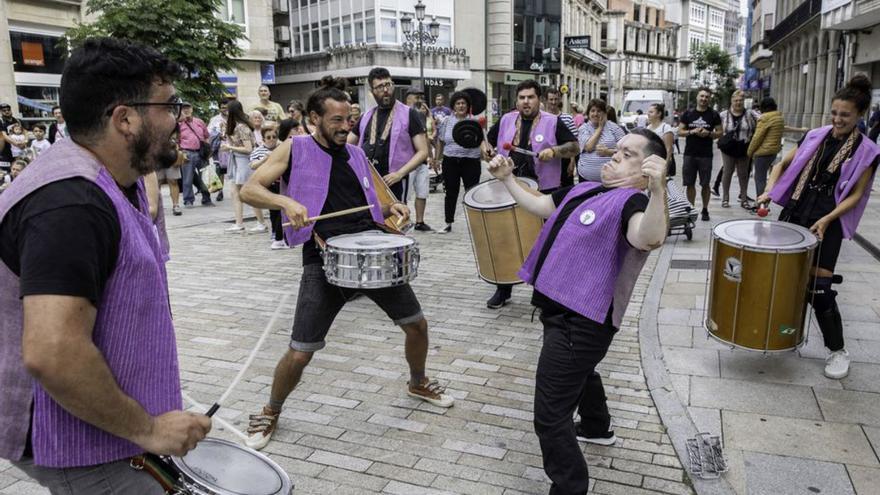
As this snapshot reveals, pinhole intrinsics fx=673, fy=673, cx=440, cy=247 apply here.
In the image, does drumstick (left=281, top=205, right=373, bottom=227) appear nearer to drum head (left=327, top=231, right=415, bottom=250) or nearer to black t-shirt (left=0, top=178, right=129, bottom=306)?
drum head (left=327, top=231, right=415, bottom=250)

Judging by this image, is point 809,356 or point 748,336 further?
point 809,356

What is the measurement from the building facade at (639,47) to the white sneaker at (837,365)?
3089 inches

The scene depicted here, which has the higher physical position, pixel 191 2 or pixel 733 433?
pixel 191 2

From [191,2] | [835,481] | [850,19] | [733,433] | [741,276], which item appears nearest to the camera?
[835,481]

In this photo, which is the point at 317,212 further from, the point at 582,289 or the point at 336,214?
the point at 582,289

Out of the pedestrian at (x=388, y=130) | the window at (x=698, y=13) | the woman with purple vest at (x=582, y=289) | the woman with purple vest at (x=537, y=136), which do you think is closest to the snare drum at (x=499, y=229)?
the woman with purple vest at (x=537, y=136)

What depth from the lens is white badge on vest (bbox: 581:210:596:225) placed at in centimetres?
289

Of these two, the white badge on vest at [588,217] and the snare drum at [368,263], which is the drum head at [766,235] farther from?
the snare drum at [368,263]

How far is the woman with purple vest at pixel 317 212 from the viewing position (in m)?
3.73

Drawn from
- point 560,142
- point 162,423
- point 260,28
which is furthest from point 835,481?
point 260,28

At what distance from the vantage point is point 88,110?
1.64 m

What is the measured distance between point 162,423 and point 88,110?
0.79m

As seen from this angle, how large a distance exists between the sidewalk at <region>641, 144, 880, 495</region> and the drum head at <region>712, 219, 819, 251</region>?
0.88 metres

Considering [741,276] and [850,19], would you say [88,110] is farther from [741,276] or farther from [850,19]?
[850,19]
